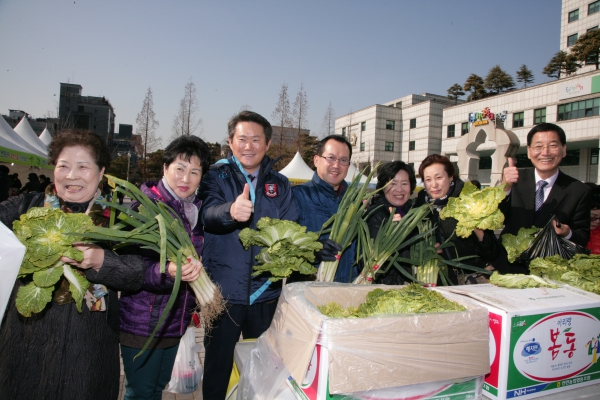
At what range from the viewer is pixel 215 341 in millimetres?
2146

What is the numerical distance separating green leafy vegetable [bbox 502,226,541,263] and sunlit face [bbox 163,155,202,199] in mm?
1852

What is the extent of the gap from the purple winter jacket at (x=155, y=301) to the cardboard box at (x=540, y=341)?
1.38 meters

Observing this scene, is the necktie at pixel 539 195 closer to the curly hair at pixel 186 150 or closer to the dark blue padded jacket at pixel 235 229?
the dark blue padded jacket at pixel 235 229

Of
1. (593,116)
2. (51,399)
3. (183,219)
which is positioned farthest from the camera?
(593,116)

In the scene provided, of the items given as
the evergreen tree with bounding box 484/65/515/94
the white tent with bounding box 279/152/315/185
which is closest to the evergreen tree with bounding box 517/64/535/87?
the evergreen tree with bounding box 484/65/515/94

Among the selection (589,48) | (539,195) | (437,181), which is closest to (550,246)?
(539,195)

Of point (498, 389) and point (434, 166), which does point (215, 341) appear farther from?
point (434, 166)

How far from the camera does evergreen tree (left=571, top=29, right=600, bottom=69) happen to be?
30094 millimetres

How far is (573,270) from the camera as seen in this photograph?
5.93 feet

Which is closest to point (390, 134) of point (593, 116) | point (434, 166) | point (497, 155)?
point (593, 116)

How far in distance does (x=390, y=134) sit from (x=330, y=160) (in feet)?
136

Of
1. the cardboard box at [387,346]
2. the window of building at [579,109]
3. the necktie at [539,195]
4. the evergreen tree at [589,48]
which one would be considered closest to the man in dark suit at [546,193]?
the necktie at [539,195]

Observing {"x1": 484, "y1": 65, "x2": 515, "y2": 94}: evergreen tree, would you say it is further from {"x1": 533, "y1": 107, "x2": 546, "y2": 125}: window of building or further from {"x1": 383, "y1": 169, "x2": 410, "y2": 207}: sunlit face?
{"x1": 383, "y1": 169, "x2": 410, "y2": 207}: sunlit face

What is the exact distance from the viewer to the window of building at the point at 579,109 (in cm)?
2500
